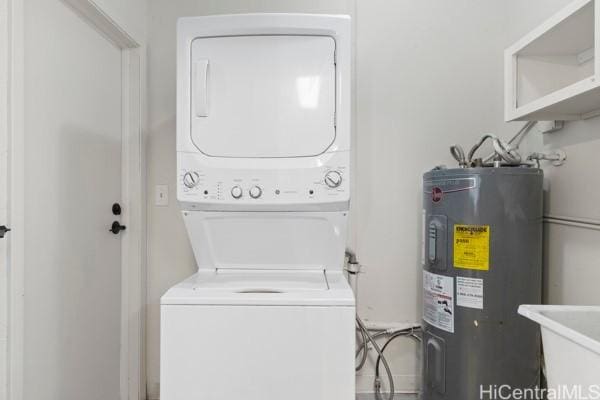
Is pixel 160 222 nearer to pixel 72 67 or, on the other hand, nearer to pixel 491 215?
pixel 72 67

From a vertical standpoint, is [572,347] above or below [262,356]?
above

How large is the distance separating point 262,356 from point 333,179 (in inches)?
27.2

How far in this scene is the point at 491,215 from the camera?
145 centimetres

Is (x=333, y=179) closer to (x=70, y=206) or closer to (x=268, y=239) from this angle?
(x=268, y=239)

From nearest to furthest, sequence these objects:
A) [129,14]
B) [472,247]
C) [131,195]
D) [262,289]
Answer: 1. [262,289]
2. [472,247]
3. [129,14]
4. [131,195]

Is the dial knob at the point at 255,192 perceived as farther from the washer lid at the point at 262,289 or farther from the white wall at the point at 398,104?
the white wall at the point at 398,104

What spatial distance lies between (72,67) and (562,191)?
2.16m

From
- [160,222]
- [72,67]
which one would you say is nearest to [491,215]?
[160,222]

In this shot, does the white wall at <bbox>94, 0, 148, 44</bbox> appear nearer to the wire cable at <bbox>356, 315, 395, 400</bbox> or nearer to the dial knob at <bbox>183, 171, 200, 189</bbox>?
the dial knob at <bbox>183, 171, 200, 189</bbox>

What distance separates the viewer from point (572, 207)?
4.86 ft

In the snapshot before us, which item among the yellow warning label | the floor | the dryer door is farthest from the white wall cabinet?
the floor

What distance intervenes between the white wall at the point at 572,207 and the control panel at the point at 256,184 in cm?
94

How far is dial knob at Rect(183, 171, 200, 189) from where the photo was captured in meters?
1.41

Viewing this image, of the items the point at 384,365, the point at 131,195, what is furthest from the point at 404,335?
the point at 131,195
